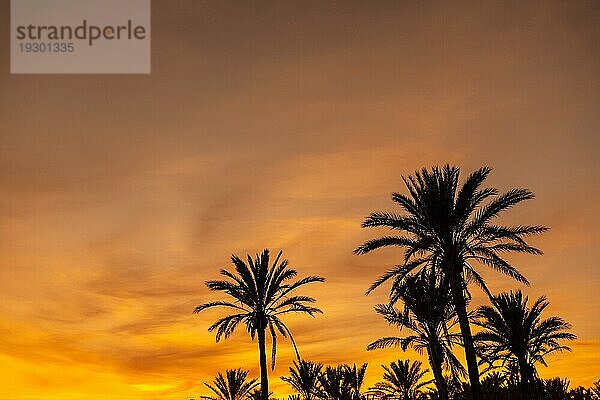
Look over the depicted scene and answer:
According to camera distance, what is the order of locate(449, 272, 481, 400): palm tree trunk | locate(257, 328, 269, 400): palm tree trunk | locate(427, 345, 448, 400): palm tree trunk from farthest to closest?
locate(257, 328, 269, 400): palm tree trunk, locate(427, 345, 448, 400): palm tree trunk, locate(449, 272, 481, 400): palm tree trunk

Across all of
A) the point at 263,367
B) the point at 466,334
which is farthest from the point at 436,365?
the point at 263,367

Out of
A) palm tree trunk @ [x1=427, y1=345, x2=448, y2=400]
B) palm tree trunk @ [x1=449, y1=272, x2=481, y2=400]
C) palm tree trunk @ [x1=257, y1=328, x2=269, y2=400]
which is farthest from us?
palm tree trunk @ [x1=257, y1=328, x2=269, y2=400]

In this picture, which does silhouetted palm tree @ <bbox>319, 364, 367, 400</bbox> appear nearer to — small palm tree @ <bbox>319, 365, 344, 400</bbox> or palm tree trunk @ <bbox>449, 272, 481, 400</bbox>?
small palm tree @ <bbox>319, 365, 344, 400</bbox>

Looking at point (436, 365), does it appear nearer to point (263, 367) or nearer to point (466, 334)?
point (466, 334)

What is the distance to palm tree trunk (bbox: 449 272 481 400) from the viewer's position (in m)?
28.0

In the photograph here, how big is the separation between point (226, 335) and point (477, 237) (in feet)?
61.7

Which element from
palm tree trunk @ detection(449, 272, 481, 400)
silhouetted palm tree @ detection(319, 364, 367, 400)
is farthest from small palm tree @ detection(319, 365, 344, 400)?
palm tree trunk @ detection(449, 272, 481, 400)

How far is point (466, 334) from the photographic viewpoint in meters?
28.5

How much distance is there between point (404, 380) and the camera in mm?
53031

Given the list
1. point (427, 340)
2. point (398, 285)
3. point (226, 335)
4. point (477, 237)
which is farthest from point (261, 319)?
point (477, 237)

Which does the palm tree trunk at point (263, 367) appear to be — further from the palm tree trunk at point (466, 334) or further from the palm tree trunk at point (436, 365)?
the palm tree trunk at point (466, 334)

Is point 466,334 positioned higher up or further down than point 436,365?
higher up

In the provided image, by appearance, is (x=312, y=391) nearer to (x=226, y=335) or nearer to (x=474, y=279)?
(x=226, y=335)

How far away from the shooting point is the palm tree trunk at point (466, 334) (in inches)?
1104
